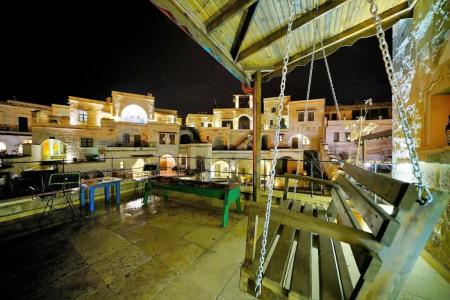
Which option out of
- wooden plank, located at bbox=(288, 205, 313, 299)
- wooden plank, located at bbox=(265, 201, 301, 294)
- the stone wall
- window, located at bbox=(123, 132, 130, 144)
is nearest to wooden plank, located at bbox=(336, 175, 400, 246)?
wooden plank, located at bbox=(265, 201, 301, 294)

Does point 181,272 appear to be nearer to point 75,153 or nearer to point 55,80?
point 75,153

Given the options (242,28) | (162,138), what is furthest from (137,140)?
(242,28)

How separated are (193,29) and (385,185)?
3.28m

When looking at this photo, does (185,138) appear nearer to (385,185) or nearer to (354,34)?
(354,34)

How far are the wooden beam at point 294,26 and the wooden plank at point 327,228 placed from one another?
314 cm

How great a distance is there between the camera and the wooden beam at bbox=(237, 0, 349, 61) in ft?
8.61

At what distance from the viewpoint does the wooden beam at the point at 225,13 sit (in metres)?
2.47

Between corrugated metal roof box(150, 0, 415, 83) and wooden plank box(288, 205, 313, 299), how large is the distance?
3.23 metres

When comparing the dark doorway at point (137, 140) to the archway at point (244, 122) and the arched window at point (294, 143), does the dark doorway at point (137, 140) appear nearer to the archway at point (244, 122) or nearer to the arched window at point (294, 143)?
the archway at point (244, 122)

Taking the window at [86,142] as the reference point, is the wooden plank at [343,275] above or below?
below

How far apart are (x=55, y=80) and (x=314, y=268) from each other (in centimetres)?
5909

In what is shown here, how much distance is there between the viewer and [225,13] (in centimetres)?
268

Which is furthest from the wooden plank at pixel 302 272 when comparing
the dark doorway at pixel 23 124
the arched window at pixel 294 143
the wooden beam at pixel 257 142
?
the dark doorway at pixel 23 124

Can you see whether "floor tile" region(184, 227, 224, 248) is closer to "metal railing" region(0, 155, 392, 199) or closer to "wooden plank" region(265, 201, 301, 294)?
"wooden plank" region(265, 201, 301, 294)
